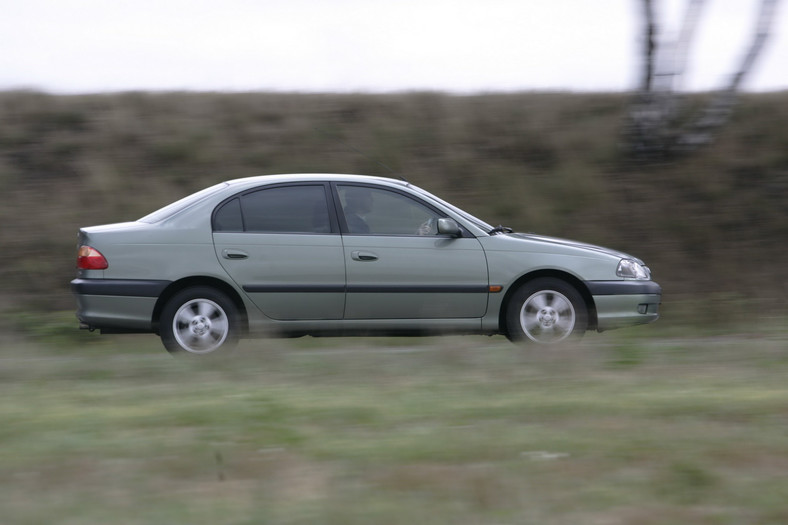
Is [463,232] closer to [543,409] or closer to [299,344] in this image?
[299,344]

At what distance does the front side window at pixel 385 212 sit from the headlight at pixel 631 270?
1613mm

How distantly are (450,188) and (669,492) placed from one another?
11.1 metres

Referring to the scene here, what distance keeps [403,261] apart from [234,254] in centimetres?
136

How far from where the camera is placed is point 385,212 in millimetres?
8359

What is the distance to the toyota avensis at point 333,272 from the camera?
784 centimetres

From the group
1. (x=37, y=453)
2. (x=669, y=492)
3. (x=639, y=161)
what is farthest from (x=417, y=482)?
(x=639, y=161)

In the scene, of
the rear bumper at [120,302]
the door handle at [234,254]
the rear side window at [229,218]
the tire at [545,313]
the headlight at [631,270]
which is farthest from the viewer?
the headlight at [631,270]

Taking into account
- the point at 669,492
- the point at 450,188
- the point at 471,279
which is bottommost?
the point at 669,492

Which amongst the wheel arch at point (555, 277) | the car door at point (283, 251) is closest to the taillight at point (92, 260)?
the car door at point (283, 251)

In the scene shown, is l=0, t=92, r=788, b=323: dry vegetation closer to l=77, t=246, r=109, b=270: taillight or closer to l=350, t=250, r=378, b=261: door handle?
l=77, t=246, r=109, b=270: taillight

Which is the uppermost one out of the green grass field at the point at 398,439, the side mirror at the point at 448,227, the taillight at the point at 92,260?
the side mirror at the point at 448,227

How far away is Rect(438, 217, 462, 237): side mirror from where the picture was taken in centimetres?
821

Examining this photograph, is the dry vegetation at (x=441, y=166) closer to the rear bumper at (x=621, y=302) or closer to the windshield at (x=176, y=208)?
the rear bumper at (x=621, y=302)

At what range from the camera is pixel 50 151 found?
15406 mm
